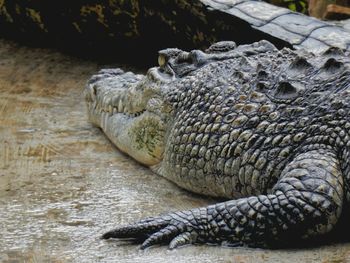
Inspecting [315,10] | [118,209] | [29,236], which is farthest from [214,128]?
[315,10]

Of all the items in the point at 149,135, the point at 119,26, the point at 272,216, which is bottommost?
the point at 119,26

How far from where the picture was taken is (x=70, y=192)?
420 cm

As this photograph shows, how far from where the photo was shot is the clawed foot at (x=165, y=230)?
11.4 ft

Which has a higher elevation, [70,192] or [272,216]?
[272,216]

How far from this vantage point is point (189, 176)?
166 inches

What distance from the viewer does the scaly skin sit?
3.43 metres

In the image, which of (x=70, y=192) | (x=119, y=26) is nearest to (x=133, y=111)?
(x=70, y=192)

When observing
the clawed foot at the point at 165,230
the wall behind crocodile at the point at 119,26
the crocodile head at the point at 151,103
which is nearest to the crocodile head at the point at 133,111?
the crocodile head at the point at 151,103

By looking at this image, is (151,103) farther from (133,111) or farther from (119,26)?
(119,26)

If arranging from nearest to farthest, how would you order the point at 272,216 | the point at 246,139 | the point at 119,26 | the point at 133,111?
the point at 272,216
the point at 246,139
the point at 133,111
the point at 119,26

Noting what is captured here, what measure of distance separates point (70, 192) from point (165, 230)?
0.82 m

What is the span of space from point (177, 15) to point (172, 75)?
177 centimetres

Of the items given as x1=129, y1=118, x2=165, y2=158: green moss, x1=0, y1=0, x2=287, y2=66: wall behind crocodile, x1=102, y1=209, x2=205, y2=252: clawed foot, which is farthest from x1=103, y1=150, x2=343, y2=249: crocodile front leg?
x1=0, y1=0, x2=287, y2=66: wall behind crocodile

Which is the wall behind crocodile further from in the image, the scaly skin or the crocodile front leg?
the crocodile front leg
